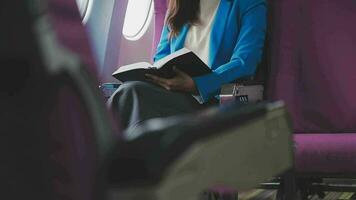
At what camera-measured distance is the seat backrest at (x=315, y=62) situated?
8.29ft

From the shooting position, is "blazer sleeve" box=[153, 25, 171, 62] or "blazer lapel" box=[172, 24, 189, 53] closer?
"blazer lapel" box=[172, 24, 189, 53]

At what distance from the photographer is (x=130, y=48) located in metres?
4.52

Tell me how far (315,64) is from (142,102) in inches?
45.3

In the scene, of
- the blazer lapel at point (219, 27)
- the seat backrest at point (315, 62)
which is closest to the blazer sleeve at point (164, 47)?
the blazer lapel at point (219, 27)

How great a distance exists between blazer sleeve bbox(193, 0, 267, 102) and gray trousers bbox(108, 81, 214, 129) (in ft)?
1.11

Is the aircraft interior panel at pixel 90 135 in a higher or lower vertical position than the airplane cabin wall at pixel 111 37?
higher

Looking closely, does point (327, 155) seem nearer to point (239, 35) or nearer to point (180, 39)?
point (239, 35)

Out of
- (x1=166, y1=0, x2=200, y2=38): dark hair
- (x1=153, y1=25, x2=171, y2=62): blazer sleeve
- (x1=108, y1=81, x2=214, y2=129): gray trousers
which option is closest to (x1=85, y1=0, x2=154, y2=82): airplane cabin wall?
(x1=153, y1=25, x2=171, y2=62): blazer sleeve

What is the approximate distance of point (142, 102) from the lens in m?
1.74

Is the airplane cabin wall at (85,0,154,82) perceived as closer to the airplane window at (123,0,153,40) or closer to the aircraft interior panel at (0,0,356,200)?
the airplane window at (123,0,153,40)

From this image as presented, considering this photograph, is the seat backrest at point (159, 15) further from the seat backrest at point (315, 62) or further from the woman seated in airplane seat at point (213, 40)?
the seat backrest at point (315, 62)

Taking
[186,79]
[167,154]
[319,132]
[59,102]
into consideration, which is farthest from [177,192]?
[319,132]

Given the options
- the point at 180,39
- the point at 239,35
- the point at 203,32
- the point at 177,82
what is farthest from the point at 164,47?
the point at 177,82

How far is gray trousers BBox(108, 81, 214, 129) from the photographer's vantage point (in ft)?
5.59
